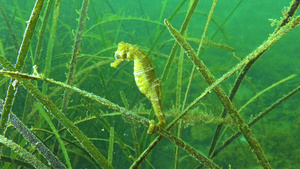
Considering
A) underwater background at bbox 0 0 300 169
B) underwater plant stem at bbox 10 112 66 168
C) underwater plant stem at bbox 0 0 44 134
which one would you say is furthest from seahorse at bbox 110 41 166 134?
underwater plant stem at bbox 10 112 66 168

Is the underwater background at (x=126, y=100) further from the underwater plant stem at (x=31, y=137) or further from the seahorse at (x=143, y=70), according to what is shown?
the seahorse at (x=143, y=70)

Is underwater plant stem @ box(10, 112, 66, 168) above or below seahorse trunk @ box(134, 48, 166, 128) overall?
below

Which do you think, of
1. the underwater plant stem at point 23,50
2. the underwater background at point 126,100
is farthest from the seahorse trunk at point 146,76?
the underwater plant stem at point 23,50

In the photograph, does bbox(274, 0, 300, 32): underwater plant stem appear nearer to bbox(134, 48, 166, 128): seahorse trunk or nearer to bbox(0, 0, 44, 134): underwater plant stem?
bbox(134, 48, 166, 128): seahorse trunk

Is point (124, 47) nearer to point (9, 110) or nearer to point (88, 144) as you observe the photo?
point (88, 144)

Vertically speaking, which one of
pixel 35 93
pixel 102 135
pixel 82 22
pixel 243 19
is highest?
pixel 243 19

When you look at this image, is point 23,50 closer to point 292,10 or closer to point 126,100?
point 126,100

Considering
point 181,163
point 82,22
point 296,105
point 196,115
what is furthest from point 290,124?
point 82,22

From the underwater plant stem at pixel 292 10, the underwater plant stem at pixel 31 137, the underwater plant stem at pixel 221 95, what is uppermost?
the underwater plant stem at pixel 292 10

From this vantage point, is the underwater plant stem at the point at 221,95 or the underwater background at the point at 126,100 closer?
the underwater plant stem at the point at 221,95
